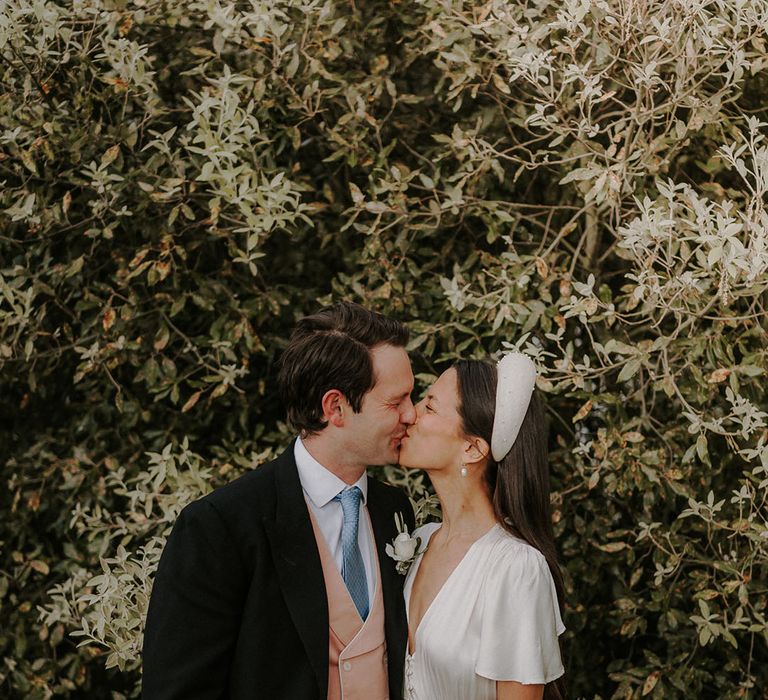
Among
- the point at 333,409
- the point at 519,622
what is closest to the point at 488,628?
the point at 519,622

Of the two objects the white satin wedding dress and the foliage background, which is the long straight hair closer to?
the white satin wedding dress

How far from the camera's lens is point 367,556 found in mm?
2645

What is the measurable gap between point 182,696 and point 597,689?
1833mm

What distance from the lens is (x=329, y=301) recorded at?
341cm

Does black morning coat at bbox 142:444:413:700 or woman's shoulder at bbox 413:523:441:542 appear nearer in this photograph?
black morning coat at bbox 142:444:413:700

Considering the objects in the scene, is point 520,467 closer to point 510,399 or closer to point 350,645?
point 510,399

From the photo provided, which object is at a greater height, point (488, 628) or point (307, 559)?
point (307, 559)

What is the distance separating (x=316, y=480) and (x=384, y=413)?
250 millimetres

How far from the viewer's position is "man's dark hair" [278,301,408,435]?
2596 mm

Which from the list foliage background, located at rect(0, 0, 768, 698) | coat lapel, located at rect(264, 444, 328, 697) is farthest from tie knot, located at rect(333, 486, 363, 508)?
foliage background, located at rect(0, 0, 768, 698)

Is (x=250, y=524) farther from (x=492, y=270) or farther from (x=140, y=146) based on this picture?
(x=140, y=146)

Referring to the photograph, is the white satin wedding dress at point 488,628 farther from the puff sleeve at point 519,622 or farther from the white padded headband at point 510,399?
the white padded headband at point 510,399

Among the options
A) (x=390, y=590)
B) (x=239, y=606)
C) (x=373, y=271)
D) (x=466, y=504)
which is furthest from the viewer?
(x=373, y=271)

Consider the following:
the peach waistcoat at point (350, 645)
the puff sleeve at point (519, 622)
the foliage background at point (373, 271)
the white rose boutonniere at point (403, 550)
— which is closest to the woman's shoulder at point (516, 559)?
the puff sleeve at point (519, 622)
